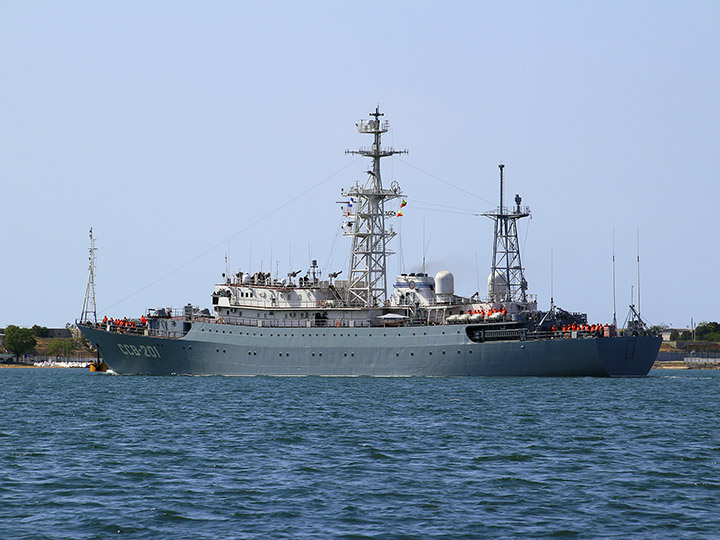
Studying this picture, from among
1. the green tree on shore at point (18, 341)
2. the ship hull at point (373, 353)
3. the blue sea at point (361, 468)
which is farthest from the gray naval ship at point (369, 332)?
the green tree on shore at point (18, 341)

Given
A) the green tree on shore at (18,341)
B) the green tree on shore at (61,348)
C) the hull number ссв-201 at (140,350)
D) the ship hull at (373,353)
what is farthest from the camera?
the green tree on shore at (61,348)

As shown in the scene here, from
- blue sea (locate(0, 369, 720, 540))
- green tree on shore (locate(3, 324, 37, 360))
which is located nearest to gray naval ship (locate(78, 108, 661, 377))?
blue sea (locate(0, 369, 720, 540))

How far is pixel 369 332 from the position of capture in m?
50.1

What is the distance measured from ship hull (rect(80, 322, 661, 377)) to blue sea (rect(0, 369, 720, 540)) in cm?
1073

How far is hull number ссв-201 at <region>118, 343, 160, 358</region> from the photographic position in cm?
5378

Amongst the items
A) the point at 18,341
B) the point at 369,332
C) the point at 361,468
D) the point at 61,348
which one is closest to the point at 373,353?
the point at 369,332

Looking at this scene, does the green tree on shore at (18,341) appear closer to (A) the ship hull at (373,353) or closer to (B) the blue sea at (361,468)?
(A) the ship hull at (373,353)

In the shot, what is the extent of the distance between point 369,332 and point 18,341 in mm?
70498

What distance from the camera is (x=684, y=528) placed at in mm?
15125

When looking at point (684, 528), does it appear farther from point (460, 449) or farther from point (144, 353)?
point (144, 353)

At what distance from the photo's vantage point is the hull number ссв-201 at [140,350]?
53.8 metres

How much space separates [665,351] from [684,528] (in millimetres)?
96936

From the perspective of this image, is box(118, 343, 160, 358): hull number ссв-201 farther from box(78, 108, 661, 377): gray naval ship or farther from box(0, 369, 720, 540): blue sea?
box(0, 369, 720, 540): blue sea

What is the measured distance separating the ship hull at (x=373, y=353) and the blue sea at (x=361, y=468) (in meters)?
10.7
